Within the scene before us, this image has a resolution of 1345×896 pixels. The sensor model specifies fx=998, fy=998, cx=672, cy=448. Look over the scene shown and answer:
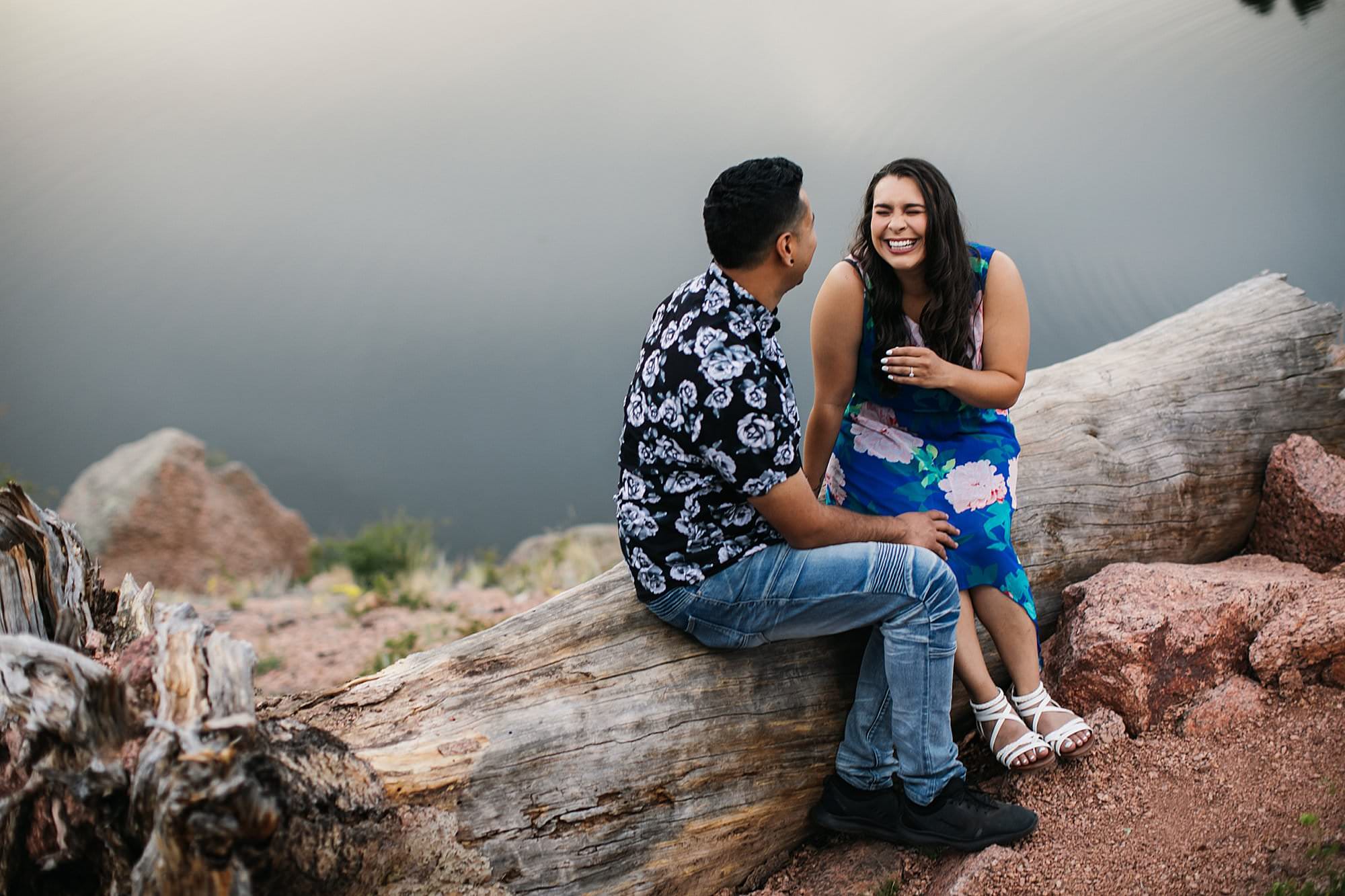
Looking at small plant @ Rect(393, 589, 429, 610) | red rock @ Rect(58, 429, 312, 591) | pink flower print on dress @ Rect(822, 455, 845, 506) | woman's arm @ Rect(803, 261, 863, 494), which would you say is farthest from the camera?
red rock @ Rect(58, 429, 312, 591)

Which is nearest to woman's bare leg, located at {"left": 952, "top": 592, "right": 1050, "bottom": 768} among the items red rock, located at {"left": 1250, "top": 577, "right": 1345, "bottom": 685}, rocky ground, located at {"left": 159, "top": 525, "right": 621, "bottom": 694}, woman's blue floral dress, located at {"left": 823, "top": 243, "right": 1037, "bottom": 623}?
woman's blue floral dress, located at {"left": 823, "top": 243, "right": 1037, "bottom": 623}

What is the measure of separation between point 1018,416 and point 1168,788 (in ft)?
6.14

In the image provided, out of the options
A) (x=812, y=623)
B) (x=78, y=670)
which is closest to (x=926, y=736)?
(x=812, y=623)

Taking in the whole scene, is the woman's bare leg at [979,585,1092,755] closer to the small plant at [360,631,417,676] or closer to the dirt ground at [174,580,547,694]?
the dirt ground at [174,580,547,694]

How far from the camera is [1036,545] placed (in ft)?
14.0

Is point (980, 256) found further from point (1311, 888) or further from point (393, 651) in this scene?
point (393, 651)

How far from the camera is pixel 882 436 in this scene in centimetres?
385

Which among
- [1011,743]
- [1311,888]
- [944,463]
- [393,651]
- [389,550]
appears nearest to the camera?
[1311,888]

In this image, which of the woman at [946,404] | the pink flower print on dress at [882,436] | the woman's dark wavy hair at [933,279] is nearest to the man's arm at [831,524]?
the woman at [946,404]

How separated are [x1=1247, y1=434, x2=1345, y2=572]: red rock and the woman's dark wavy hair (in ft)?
7.27

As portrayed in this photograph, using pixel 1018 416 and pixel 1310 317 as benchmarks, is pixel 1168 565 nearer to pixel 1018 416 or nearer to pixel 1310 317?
A: pixel 1018 416

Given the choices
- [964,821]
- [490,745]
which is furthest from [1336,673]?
[490,745]

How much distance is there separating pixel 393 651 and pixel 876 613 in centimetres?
452

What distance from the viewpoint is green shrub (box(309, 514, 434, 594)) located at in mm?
11000
